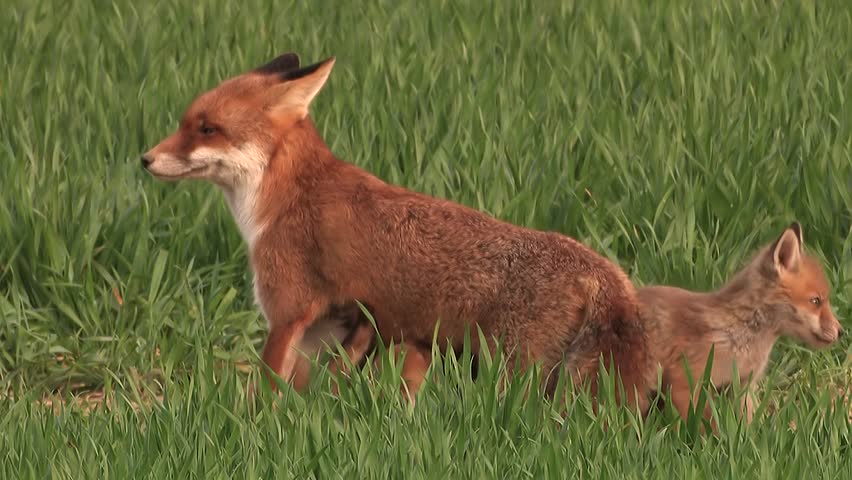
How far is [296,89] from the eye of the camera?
6.10m

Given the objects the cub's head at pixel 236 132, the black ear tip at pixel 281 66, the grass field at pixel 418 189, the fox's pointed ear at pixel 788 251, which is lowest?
the grass field at pixel 418 189

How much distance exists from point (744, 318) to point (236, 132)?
1.91 meters

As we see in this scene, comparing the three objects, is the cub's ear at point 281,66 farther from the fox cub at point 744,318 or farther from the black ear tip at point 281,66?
the fox cub at point 744,318

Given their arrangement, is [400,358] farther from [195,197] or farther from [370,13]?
[370,13]

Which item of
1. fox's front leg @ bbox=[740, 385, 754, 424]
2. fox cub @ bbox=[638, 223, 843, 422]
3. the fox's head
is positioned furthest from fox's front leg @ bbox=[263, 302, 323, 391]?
the fox's head

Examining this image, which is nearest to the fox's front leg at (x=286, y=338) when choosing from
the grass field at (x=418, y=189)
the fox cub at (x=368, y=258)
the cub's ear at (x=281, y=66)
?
the fox cub at (x=368, y=258)

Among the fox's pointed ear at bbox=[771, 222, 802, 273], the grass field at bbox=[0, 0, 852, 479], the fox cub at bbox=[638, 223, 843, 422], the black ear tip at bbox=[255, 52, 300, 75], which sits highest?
the black ear tip at bbox=[255, 52, 300, 75]

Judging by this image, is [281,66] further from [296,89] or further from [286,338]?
[286,338]

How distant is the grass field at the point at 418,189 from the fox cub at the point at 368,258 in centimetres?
24

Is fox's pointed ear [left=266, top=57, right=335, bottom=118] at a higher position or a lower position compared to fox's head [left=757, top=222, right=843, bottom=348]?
higher

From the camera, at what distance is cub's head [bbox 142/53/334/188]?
19.8 ft

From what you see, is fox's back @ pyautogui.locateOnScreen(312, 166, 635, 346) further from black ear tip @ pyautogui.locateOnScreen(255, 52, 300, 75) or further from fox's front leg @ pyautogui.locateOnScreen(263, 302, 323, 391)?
black ear tip @ pyautogui.locateOnScreen(255, 52, 300, 75)

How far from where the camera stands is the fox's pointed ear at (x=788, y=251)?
19.0ft

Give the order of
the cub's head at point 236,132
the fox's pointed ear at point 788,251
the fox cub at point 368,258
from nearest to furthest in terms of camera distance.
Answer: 1. the fox cub at point 368,258
2. the fox's pointed ear at point 788,251
3. the cub's head at point 236,132
